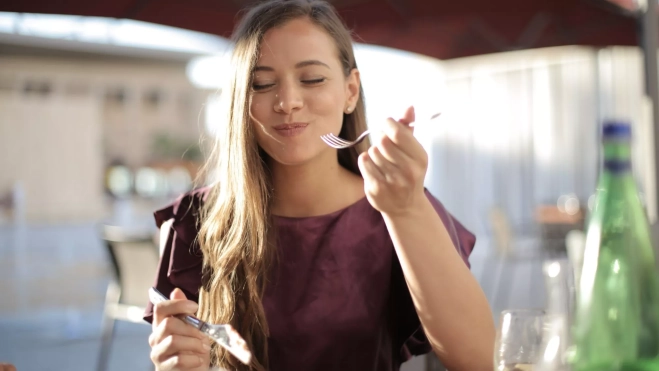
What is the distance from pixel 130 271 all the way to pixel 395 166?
3.34 meters

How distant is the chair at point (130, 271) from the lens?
3.83 meters

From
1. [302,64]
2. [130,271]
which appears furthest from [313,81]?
[130,271]

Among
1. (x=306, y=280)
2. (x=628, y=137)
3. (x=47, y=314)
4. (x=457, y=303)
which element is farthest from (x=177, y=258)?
(x=47, y=314)

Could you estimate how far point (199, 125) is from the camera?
5.94 ft

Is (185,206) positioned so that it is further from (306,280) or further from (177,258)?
(306,280)

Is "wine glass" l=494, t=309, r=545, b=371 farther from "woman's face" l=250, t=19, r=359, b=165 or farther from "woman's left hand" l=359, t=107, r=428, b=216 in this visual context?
"woman's face" l=250, t=19, r=359, b=165

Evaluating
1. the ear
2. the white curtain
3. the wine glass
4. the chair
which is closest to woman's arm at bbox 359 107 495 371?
the wine glass

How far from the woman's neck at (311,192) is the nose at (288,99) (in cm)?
21

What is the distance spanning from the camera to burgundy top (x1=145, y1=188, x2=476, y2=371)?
1418 millimetres

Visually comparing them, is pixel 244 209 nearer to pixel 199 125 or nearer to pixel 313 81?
pixel 313 81

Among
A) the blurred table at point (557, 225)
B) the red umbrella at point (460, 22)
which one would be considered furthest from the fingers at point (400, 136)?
the blurred table at point (557, 225)

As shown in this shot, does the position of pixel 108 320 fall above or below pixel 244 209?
below

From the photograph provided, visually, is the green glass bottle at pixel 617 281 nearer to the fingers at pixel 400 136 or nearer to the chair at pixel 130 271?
the fingers at pixel 400 136

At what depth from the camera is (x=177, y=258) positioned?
1.54 metres
